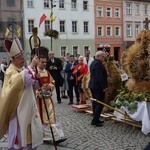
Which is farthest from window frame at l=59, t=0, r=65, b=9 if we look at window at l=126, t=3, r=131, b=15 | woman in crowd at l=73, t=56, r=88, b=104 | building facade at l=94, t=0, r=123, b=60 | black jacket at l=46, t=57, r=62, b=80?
woman in crowd at l=73, t=56, r=88, b=104

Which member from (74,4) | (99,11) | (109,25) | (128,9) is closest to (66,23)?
(74,4)

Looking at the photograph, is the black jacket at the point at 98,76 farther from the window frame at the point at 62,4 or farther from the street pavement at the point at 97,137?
the window frame at the point at 62,4

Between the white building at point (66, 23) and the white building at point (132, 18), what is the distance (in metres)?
5.88

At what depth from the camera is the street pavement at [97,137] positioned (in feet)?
19.4

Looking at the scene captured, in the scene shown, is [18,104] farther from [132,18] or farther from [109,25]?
[132,18]

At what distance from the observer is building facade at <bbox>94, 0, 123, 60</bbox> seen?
156 feet

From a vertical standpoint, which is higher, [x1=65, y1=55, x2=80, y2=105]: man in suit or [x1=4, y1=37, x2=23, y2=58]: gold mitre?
[x1=4, y1=37, x2=23, y2=58]: gold mitre

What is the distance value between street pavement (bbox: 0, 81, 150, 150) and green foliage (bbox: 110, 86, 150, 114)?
499mm

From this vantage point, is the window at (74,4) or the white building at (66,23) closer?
the white building at (66,23)

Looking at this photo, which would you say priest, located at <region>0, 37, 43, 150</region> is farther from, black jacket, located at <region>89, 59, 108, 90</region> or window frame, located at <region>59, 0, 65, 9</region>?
window frame, located at <region>59, 0, 65, 9</region>

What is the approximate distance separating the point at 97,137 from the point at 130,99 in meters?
1.08

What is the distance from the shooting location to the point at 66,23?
147ft

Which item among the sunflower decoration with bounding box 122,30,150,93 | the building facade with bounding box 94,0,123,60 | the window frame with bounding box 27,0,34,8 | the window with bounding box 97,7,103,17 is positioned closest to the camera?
the sunflower decoration with bounding box 122,30,150,93

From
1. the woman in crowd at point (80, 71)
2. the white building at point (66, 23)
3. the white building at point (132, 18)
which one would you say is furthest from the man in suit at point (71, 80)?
the white building at point (132, 18)
